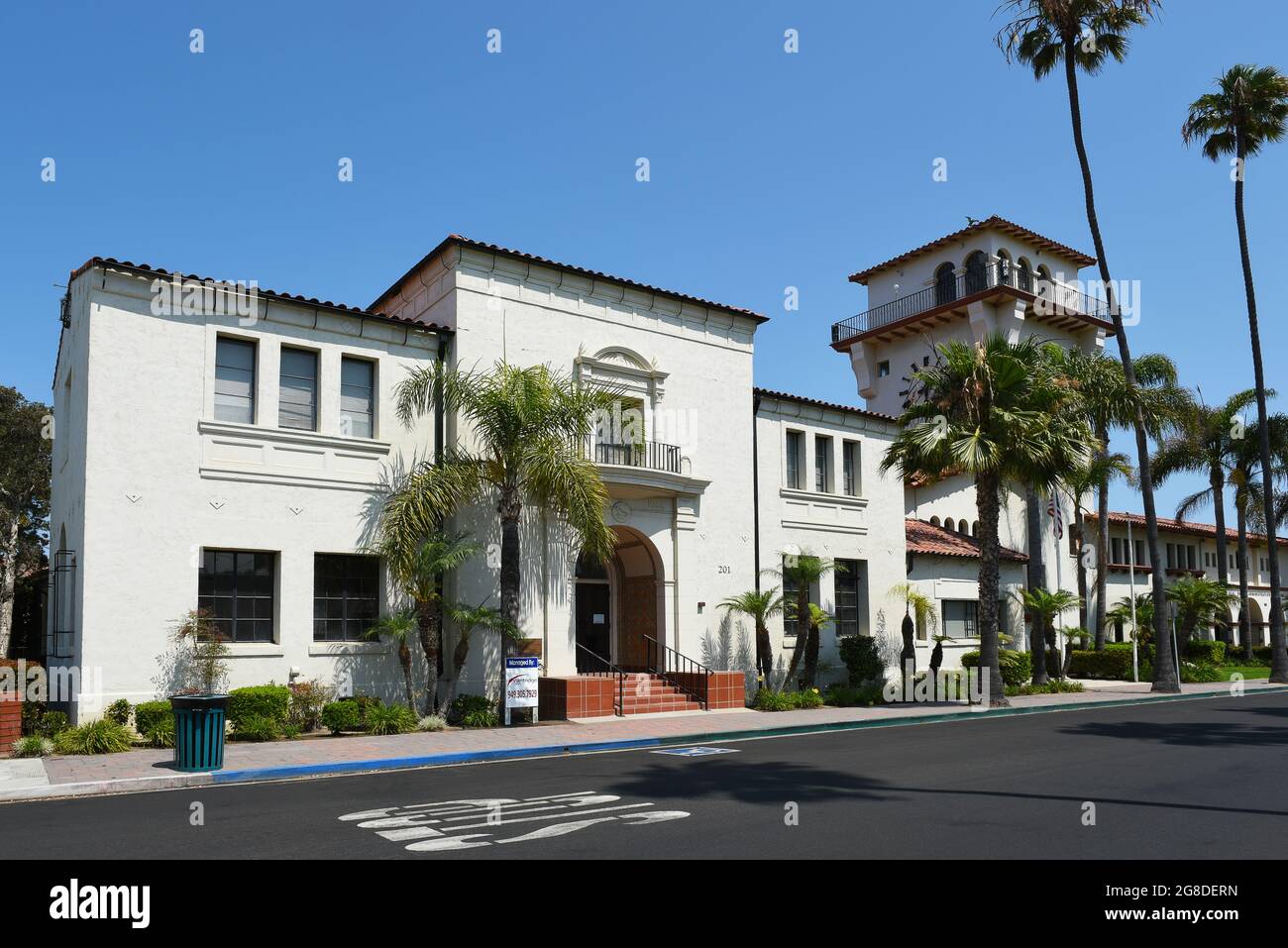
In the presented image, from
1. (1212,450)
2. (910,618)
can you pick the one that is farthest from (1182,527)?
(910,618)

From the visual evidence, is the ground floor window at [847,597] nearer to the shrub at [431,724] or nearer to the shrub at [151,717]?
the shrub at [431,724]

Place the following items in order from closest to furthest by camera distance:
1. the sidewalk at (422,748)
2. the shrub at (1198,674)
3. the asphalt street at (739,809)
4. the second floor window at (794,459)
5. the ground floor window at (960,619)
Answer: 1. the asphalt street at (739,809)
2. the sidewalk at (422,748)
3. the second floor window at (794,459)
4. the ground floor window at (960,619)
5. the shrub at (1198,674)

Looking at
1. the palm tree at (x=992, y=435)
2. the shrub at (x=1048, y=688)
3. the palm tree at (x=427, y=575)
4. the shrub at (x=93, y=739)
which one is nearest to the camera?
the shrub at (x=93, y=739)

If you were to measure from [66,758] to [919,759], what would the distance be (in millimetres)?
12162

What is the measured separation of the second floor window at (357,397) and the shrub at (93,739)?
6.52 m

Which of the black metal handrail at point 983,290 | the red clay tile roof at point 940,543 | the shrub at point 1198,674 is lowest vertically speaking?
the shrub at point 1198,674

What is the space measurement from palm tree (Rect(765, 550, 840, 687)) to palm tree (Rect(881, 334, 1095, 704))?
343 cm

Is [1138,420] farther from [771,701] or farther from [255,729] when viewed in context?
[255,729]

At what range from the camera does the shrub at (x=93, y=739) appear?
48.3 feet

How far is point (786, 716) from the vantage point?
69.1 feet

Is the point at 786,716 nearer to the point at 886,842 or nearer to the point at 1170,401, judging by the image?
the point at 886,842

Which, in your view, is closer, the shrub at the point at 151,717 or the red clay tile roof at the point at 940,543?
the shrub at the point at 151,717

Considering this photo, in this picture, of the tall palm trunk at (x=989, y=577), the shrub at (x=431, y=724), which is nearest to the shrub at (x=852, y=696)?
the tall palm trunk at (x=989, y=577)
